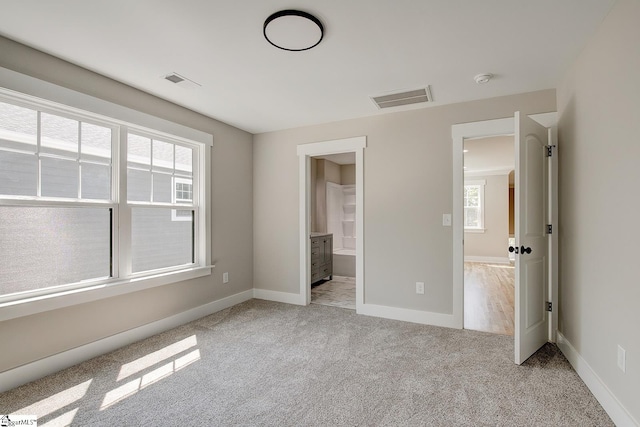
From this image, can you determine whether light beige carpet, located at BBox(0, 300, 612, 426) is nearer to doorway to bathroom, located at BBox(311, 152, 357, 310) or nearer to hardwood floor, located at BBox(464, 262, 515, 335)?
hardwood floor, located at BBox(464, 262, 515, 335)

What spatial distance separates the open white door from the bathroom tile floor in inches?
77.4

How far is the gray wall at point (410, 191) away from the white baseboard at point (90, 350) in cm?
146

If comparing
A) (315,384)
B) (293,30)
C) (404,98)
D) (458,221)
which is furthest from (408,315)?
(293,30)

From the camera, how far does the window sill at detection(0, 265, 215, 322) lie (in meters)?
2.15

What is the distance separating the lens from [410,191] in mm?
3564

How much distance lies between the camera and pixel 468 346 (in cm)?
284

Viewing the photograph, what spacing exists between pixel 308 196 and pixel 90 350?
2795mm

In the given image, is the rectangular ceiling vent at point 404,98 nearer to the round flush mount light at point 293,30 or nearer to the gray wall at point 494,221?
the round flush mount light at point 293,30

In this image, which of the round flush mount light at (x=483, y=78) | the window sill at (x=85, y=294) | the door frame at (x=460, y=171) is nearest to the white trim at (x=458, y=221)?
the door frame at (x=460, y=171)

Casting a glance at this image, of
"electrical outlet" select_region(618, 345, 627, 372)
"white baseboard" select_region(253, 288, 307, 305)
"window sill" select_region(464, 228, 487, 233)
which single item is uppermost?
"window sill" select_region(464, 228, 487, 233)

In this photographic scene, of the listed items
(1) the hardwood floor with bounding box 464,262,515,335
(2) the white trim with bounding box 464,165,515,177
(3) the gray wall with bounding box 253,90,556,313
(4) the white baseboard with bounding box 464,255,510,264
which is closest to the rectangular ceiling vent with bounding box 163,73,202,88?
(3) the gray wall with bounding box 253,90,556,313

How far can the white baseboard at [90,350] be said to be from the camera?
7.15ft

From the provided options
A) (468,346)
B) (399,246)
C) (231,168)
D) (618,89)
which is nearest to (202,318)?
(231,168)

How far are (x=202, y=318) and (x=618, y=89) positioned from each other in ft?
13.5
